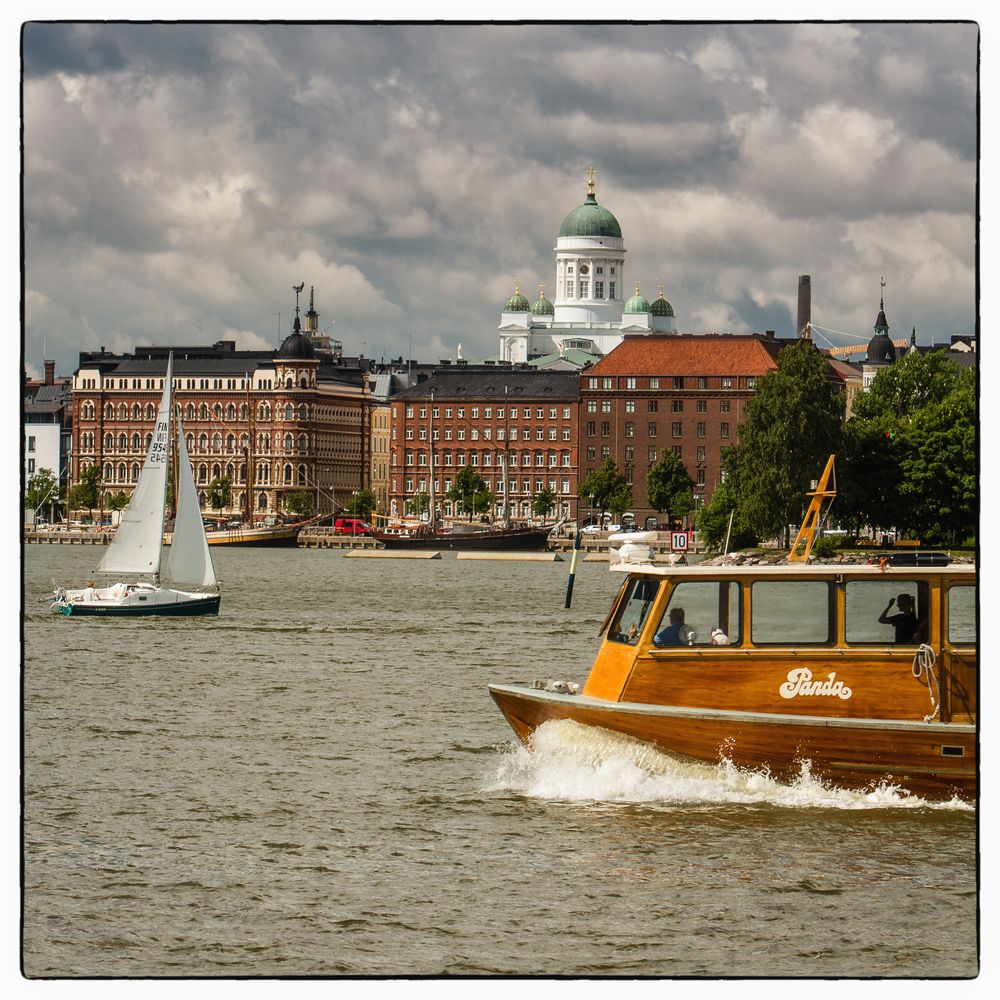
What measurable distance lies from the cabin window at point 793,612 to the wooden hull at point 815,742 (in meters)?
0.85

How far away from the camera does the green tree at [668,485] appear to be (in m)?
170

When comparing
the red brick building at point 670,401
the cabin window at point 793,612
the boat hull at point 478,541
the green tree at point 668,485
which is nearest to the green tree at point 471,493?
the red brick building at point 670,401

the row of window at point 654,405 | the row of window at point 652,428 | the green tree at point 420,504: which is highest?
the row of window at point 654,405

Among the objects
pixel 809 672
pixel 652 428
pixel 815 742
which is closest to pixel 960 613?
pixel 809 672

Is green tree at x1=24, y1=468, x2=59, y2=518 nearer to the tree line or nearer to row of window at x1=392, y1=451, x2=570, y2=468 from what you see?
row of window at x1=392, y1=451, x2=570, y2=468

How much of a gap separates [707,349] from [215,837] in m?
161

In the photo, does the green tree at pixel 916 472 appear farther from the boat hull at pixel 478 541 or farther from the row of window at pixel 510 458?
the row of window at pixel 510 458

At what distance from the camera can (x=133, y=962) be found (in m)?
18.0

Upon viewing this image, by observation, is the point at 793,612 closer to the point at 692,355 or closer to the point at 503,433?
the point at 692,355

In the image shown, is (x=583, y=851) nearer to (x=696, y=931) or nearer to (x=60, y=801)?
(x=696, y=931)

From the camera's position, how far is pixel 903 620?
22500 millimetres

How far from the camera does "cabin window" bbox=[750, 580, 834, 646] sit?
2255 centimetres

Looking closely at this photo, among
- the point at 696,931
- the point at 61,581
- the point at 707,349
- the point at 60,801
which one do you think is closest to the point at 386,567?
the point at 61,581

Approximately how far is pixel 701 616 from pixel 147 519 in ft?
133
